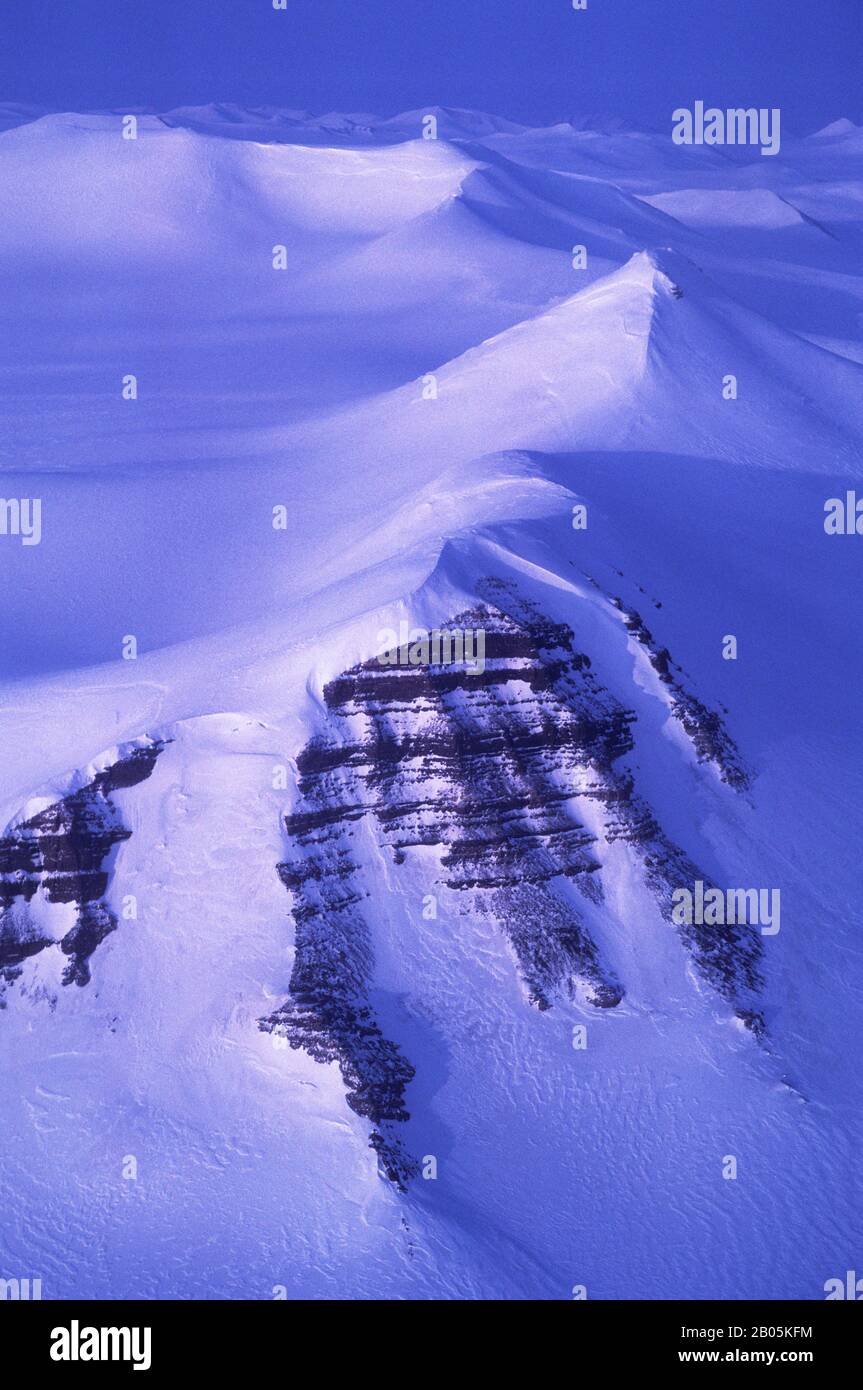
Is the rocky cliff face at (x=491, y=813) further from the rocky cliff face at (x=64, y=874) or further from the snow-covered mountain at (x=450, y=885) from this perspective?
the rocky cliff face at (x=64, y=874)

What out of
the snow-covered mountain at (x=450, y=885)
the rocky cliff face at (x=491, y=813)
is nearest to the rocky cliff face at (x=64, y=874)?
the snow-covered mountain at (x=450, y=885)

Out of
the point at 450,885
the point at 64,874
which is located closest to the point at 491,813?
the point at 450,885

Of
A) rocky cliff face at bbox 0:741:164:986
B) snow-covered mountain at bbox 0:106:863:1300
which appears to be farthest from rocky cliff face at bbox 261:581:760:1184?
rocky cliff face at bbox 0:741:164:986

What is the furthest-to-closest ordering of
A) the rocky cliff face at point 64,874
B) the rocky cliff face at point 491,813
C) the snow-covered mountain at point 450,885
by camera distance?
the rocky cliff face at point 64,874 < the rocky cliff face at point 491,813 < the snow-covered mountain at point 450,885

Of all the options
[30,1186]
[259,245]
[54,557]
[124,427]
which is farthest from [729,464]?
[259,245]

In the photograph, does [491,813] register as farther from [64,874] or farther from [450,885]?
[64,874]

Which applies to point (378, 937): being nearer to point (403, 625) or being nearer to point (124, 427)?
point (403, 625)

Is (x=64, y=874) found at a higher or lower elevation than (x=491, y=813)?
lower
